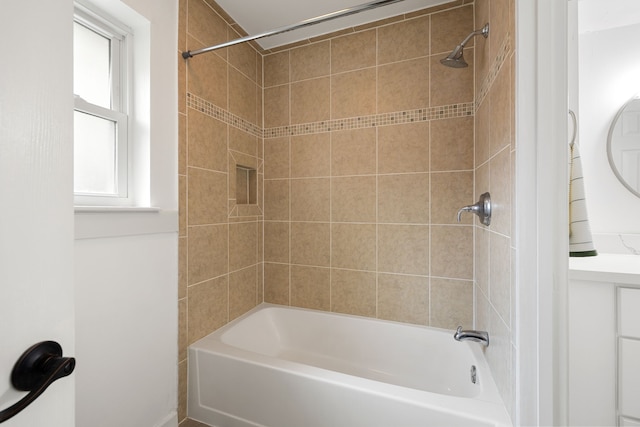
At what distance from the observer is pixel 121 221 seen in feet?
3.90

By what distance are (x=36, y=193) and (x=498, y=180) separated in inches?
54.8

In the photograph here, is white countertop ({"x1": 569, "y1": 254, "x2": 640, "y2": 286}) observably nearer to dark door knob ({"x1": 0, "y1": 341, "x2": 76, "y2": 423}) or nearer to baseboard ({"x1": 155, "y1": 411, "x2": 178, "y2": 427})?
dark door knob ({"x1": 0, "y1": 341, "x2": 76, "y2": 423})

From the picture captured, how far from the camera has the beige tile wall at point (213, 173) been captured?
60.1 inches

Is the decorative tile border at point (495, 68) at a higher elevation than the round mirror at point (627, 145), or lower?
higher

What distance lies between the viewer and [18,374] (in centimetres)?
41

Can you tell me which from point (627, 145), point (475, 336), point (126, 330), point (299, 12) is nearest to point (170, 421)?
point (126, 330)

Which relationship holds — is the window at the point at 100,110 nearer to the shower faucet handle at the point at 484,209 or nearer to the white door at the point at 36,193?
the white door at the point at 36,193

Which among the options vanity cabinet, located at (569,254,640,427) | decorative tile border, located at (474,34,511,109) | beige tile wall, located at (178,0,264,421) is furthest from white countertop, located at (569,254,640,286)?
beige tile wall, located at (178,0,264,421)

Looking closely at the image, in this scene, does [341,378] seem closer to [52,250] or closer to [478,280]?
[478,280]

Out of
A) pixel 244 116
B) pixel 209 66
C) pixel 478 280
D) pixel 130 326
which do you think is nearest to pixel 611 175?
pixel 478 280

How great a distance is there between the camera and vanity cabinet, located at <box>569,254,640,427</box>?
120 centimetres

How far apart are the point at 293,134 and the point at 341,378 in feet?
5.43

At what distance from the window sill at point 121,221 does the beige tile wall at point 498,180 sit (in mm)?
1516

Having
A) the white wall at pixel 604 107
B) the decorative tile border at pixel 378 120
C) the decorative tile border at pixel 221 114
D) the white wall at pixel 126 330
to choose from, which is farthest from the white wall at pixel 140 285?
the white wall at pixel 604 107
